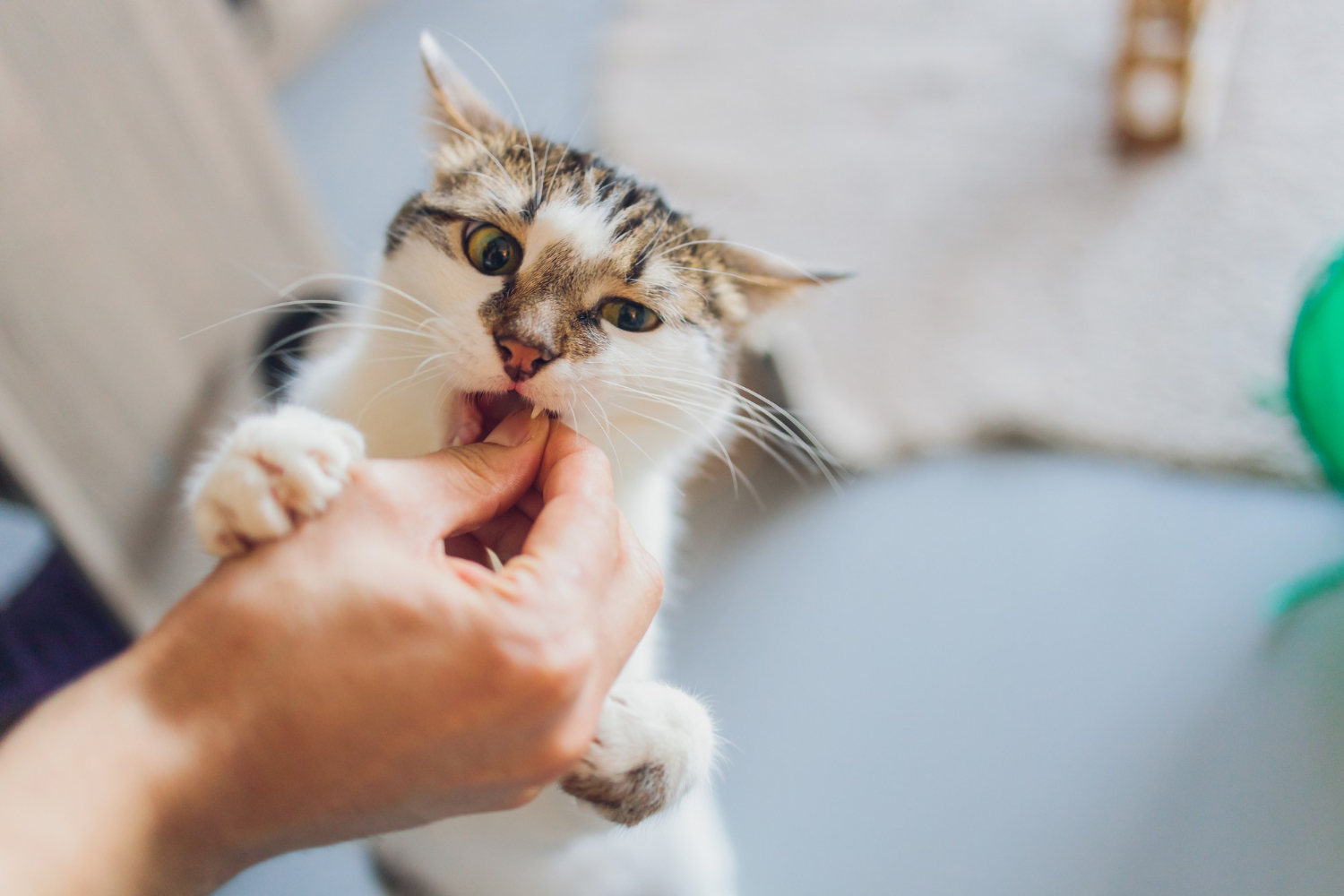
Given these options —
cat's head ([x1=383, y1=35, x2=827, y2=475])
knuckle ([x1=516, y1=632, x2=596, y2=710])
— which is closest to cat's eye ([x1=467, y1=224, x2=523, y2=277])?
cat's head ([x1=383, y1=35, x2=827, y2=475])

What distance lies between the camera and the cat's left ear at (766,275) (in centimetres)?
111

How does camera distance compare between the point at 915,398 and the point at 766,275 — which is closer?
the point at 766,275

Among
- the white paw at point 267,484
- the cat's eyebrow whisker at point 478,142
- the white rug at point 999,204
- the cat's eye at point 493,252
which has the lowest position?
Answer: the white rug at point 999,204

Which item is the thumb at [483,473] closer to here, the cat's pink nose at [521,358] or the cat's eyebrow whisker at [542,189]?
the cat's pink nose at [521,358]

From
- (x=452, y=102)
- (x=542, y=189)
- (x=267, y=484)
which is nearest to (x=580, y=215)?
(x=542, y=189)

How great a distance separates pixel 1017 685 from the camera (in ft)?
5.40

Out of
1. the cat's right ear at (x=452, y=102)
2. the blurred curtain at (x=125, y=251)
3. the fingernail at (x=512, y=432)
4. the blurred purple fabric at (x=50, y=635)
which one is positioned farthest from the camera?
the blurred purple fabric at (x=50, y=635)

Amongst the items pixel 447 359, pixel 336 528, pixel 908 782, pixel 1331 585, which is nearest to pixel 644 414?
pixel 447 359

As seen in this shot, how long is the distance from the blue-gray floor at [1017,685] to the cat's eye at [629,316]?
581 mm

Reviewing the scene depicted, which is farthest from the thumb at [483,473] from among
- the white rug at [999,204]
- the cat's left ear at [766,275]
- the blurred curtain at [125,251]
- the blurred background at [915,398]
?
the white rug at [999,204]

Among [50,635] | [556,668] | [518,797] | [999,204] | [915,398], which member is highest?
[556,668]

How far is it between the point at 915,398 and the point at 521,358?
1.45 m

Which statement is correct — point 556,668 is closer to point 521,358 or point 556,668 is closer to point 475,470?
point 475,470

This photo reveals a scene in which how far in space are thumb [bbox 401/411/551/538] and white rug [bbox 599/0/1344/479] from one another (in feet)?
3.23
